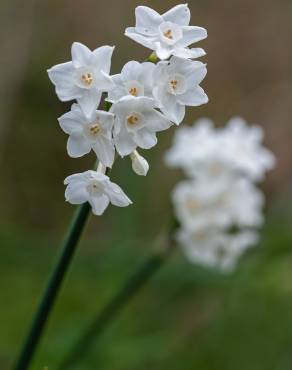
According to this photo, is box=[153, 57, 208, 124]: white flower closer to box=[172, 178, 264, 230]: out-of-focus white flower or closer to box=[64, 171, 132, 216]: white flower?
box=[64, 171, 132, 216]: white flower

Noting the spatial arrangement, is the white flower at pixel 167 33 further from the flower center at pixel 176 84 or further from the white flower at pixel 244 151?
the white flower at pixel 244 151

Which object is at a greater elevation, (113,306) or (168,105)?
(168,105)

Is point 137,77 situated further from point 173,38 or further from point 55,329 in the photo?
point 55,329

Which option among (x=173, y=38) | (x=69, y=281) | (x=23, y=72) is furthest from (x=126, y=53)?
(x=173, y=38)

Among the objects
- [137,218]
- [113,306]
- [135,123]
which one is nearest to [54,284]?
[135,123]

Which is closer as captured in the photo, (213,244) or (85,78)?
(85,78)

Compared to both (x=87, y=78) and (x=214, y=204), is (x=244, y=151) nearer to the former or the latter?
(x=214, y=204)
